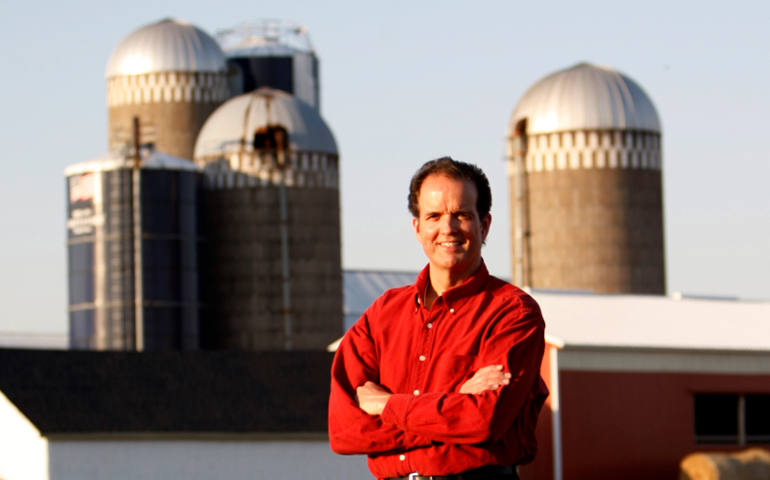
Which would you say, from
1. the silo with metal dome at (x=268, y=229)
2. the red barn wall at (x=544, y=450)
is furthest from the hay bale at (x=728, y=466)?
the silo with metal dome at (x=268, y=229)

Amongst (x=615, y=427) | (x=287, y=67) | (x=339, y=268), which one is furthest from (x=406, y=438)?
(x=287, y=67)

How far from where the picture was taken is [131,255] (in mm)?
47094

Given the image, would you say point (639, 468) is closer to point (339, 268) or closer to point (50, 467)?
point (50, 467)

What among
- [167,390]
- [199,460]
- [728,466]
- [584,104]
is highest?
[584,104]

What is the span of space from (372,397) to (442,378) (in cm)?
22

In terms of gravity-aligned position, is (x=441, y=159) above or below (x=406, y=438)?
above

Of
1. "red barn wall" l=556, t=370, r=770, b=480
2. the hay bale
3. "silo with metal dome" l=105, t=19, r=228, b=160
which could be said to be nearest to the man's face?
the hay bale

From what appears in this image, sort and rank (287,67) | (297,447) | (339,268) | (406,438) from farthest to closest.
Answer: (287,67)
(339,268)
(297,447)
(406,438)

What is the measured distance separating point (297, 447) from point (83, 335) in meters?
19.6

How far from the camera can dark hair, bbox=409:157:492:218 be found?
16.9 feet

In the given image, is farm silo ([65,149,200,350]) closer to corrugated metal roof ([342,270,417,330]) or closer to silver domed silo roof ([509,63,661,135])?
corrugated metal roof ([342,270,417,330])

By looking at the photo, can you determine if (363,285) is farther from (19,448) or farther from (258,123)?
(19,448)

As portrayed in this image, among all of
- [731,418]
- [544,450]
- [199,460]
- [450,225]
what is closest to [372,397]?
[450,225]

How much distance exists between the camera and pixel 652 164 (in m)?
52.1
